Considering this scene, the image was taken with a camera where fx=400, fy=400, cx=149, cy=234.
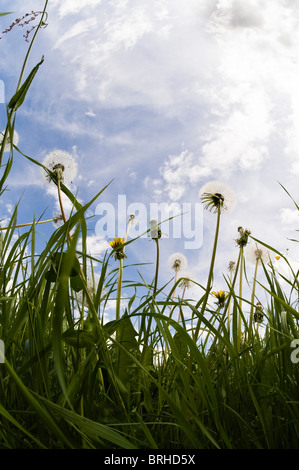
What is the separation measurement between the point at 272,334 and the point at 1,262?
77 cm

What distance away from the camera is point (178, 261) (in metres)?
2.82

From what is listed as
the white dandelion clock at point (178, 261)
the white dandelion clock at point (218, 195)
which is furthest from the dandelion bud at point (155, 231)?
the white dandelion clock at point (178, 261)

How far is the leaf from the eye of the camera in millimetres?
833

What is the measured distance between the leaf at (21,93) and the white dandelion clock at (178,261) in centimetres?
203

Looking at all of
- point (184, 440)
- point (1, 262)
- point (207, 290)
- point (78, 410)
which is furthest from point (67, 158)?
point (184, 440)

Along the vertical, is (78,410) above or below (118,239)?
below

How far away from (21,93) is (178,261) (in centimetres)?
209

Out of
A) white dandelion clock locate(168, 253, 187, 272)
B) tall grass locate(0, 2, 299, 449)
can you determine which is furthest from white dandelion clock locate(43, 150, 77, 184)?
white dandelion clock locate(168, 253, 187, 272)

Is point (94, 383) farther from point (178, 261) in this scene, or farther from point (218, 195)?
point (178, 261)

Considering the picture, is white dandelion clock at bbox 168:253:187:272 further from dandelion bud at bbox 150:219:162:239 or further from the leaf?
the leaf
